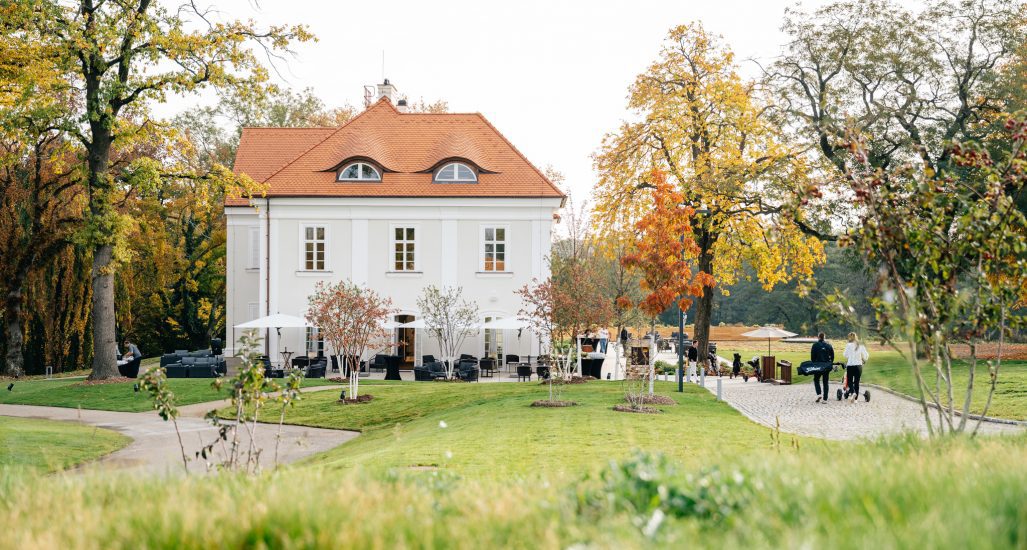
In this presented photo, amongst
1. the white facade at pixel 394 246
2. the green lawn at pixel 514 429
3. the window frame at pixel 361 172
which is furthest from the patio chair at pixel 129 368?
the window frame at pixel 361 172

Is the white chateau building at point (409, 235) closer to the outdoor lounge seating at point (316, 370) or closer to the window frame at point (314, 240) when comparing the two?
the window frame at point (314, 240)

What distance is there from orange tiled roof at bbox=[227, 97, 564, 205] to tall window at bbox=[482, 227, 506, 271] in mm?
1553

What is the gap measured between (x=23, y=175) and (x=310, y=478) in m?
34.2

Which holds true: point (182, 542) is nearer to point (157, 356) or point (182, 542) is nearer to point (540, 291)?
point (540, 291)

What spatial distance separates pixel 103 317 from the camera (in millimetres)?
28297

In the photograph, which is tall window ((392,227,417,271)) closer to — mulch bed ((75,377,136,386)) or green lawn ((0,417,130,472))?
mulch bed ((75,377,136,386))

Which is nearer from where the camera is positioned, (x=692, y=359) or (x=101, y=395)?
(x=101, y=395)

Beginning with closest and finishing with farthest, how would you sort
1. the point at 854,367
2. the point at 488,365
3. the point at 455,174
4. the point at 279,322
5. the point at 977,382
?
the point at 854,367 < the point at 977,382 < the point at 488,365 < the point at 279,322 < the point at 455,174

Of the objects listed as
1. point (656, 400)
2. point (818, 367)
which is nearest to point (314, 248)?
point (656, 400)

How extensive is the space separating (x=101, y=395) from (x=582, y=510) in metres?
23.5

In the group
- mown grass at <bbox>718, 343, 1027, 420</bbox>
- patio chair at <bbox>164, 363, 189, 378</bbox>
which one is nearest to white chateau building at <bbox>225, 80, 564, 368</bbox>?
patio chair at <bbox>164, 363, 189, 378</bbox>

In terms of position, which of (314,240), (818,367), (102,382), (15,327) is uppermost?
(314,240)

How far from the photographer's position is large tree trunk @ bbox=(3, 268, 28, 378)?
1308 inches

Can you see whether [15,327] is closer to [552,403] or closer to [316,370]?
[316,370]
